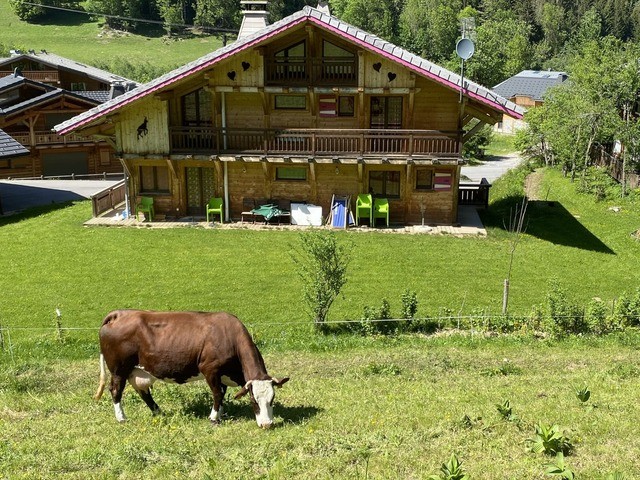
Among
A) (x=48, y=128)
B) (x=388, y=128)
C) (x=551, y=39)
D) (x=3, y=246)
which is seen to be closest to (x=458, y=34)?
(x=551, y=39)

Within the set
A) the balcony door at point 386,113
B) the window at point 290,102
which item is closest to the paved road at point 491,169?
the balcony door at point 386,113

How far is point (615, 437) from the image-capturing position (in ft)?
31.7

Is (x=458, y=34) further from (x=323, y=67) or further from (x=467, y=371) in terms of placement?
(x=467, y=371)

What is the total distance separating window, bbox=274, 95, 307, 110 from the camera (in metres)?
29.6

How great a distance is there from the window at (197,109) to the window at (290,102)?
3015 millimetres

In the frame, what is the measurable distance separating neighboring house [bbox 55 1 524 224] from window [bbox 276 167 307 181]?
0.04 meters

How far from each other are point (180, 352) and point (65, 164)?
41400mm

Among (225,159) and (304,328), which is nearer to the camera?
(304,328)

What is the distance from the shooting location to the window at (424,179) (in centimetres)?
2908

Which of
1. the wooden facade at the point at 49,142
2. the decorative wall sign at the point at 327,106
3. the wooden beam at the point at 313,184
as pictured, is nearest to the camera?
the wooden beam at the point at 313,184

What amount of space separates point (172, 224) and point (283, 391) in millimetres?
17647

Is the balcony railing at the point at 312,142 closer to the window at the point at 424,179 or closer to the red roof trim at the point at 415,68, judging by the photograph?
the window at the point at 424,179

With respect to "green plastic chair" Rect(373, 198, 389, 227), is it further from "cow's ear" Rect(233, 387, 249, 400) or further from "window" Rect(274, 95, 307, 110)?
"cow's ear" Rect(233, 387, 249, 400)

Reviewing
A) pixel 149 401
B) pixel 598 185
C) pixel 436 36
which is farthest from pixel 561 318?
pixel 436 36
